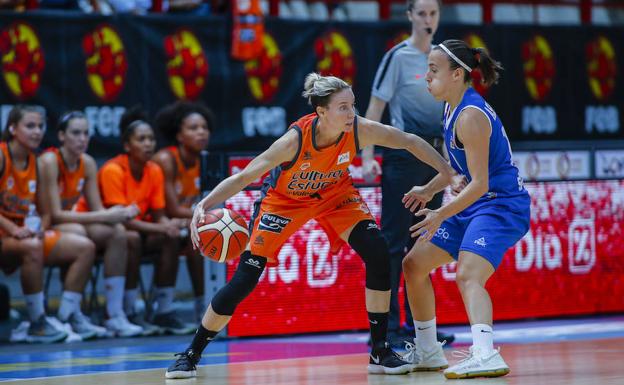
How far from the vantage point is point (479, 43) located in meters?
12.1

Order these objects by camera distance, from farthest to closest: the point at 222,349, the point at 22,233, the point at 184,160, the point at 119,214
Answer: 1. the point at 184,160
2. the point at 119,214
3. the point at 22,233
4. the point at 222,349

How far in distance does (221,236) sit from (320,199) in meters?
0.63

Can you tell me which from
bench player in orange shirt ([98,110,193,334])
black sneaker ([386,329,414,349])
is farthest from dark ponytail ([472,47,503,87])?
bench player in orange shirt ([98,110,193,334])

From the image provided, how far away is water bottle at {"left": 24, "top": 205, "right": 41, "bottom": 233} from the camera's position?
8.62m

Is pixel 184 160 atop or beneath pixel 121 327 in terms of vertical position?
atop

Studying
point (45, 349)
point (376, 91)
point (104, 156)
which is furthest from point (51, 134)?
point (376, 91)

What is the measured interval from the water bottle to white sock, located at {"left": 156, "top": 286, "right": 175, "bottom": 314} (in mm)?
1058

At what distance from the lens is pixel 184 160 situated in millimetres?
9531

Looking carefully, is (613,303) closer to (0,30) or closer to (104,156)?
(104,156)

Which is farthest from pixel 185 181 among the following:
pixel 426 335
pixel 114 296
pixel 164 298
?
pixel 426 335

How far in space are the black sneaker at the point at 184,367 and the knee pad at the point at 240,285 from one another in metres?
0.28

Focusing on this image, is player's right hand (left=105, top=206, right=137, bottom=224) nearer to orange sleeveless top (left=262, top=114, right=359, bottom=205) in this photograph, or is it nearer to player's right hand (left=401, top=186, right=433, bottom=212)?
orange sleeveless top (left=262, top=114, right=359, bottom=205)

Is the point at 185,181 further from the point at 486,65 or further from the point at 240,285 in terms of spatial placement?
the point at 486,65

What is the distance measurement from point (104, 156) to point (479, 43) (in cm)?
426
